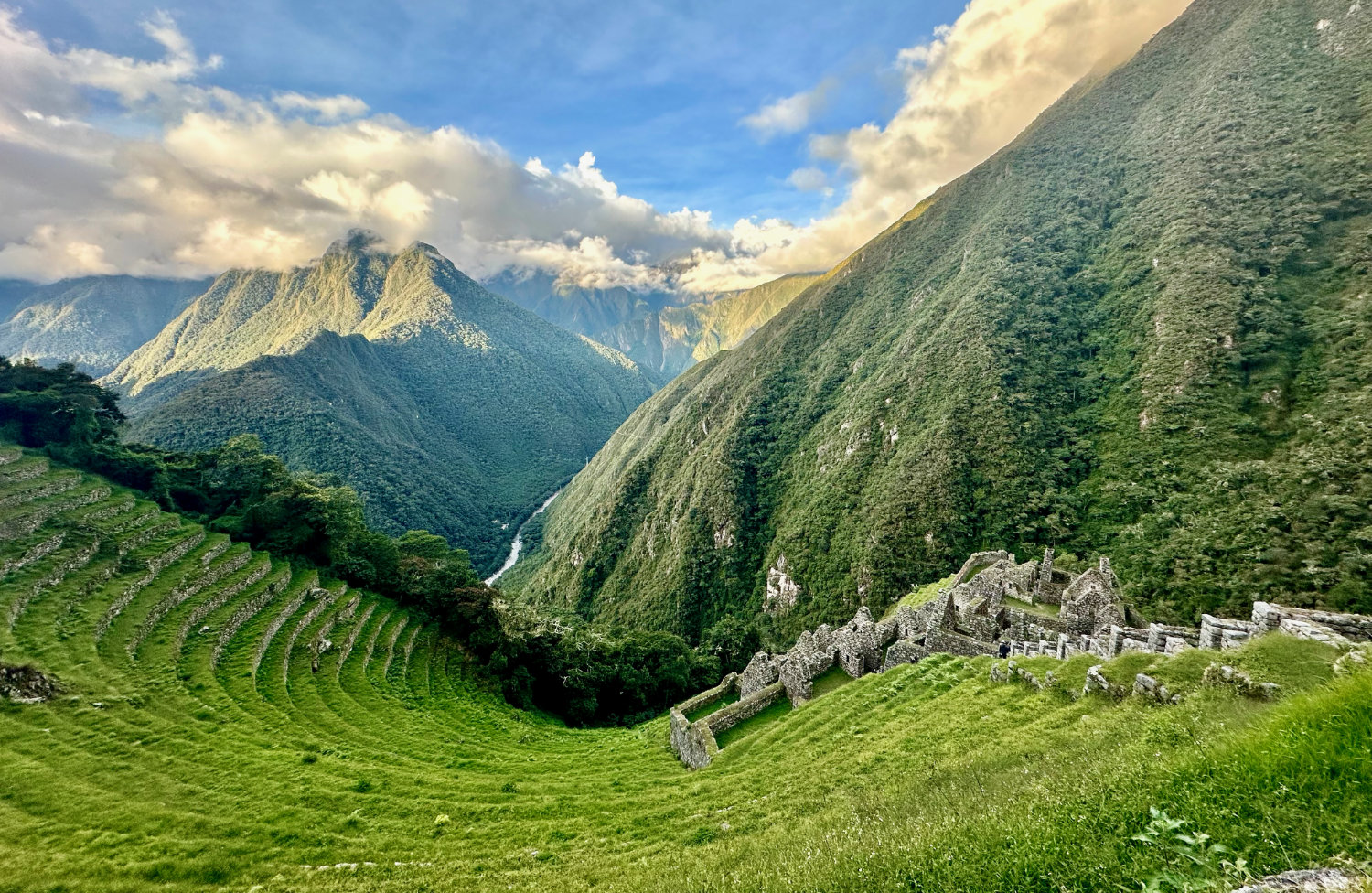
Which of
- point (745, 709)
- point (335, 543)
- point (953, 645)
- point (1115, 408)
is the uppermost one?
point (335, 543)

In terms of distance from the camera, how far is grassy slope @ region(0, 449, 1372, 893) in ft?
20.1

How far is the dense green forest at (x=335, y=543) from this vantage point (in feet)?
134

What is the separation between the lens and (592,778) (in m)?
21.3

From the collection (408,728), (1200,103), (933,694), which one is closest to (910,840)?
(933,694)

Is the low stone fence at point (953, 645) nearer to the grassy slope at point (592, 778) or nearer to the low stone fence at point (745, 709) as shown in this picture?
the low stone fence at point (745, 709)

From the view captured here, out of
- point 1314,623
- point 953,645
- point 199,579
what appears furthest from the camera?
point 199,579

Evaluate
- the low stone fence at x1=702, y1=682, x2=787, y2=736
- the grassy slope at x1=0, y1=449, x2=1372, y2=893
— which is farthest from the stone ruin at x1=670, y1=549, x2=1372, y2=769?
the grassy slope at x1=0, y1=449, x2=1372, y2=893

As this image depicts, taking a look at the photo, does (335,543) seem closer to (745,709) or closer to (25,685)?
(25,685)

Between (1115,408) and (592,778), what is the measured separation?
124984 mm

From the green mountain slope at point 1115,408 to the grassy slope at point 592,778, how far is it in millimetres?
70768

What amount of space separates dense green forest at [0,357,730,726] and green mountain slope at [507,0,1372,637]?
66.4m

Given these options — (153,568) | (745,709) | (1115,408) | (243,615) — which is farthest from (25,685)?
(1115,408)

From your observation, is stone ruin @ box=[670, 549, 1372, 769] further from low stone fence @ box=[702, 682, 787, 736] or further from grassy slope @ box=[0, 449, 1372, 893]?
grassy slope @ box=[0, 449, 1372, 893]

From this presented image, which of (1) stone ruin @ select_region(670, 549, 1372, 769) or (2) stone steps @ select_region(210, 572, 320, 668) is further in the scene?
(2) stone steps @ select_region(210, 572, 320, 668)
